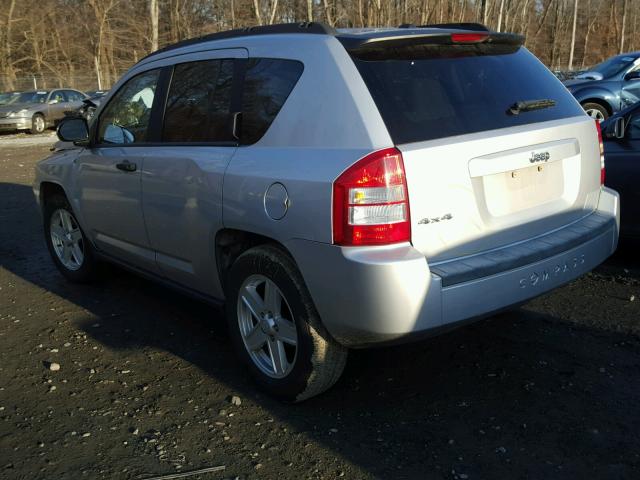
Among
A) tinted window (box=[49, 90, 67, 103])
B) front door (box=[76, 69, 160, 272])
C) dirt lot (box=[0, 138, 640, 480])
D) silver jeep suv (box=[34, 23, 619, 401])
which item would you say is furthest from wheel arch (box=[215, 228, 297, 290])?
tinted window (box=[49, 90, 67, 103])

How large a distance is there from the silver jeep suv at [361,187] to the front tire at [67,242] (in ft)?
4.86

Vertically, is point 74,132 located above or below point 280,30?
below

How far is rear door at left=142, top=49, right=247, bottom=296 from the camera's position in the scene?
371 centimetres

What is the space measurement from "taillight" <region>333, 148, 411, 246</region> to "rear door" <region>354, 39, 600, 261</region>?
0.19 feet

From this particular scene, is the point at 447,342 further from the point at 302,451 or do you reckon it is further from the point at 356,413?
the point at 302,451

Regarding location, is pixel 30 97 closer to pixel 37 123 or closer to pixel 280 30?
pixel 37 123

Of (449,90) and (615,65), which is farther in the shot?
(615,65)

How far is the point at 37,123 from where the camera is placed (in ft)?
78.9

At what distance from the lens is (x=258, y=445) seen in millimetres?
3168

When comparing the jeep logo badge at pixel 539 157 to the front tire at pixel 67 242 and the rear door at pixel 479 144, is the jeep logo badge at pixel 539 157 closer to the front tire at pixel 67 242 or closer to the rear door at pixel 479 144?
the rear door at pixel 479 144

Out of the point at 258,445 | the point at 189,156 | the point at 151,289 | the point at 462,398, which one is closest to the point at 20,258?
the point at 151,289

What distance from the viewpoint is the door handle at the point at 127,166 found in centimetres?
437

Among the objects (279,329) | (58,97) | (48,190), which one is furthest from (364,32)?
(58,97)

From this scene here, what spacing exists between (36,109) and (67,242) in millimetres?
20450
